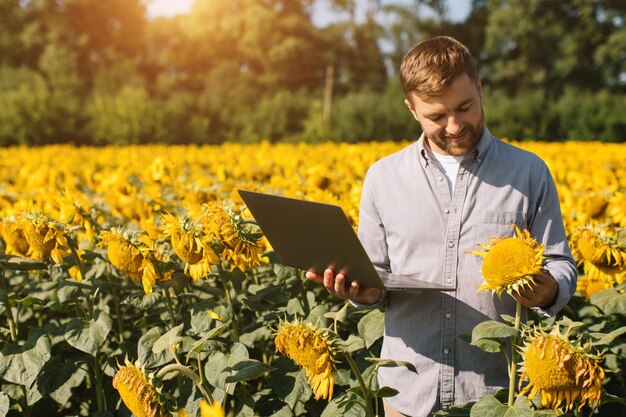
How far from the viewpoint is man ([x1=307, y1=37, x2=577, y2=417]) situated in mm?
1646

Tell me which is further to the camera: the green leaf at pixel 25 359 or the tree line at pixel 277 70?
the tree line at pixel 277 70

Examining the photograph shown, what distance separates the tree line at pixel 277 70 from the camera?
20.2 m

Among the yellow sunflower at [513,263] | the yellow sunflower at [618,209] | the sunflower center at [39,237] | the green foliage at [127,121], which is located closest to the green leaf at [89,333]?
the sunflower center at [39,237]

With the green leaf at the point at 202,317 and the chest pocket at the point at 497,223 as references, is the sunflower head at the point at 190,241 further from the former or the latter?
the chest pocket at the point at 497,223

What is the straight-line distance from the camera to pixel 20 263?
2256 mm

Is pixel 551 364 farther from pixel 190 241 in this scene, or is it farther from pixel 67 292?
pixel 67 292

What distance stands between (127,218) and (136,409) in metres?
1.88

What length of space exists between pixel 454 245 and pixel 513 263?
34cm

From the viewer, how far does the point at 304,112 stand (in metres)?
24.6

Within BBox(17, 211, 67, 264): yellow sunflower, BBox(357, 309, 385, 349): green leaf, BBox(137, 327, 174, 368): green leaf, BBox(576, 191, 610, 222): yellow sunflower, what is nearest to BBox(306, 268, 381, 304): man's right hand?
BBox(357, 309, 385, 349): green leaf

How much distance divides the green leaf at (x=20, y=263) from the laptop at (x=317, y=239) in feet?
3.50

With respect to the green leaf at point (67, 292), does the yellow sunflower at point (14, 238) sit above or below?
above

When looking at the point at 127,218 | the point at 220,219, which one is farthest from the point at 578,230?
the point at 127,218

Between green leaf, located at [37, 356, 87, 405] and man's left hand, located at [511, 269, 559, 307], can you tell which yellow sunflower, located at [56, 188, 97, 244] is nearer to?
green leaf, located at [37, 356, 87, 405]
